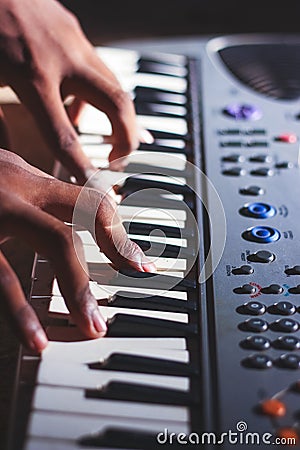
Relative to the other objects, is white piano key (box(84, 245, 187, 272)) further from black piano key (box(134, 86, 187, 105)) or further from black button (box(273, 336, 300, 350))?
black piano key (box(134, 86, 187, 105))

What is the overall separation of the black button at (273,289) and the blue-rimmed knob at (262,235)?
9 cm

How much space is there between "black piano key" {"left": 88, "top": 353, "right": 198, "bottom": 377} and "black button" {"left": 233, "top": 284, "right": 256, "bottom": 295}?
0.36 feet

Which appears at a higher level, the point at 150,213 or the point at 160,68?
the point at 160,68

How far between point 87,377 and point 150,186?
1.19 feet

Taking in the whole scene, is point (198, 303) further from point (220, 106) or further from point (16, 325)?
point (220, 106)

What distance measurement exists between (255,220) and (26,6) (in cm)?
→ 42

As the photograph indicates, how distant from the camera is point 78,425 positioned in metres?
0.65

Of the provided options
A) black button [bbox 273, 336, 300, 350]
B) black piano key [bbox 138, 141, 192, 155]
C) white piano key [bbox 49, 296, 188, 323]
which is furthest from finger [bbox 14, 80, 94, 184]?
black button [bbox 273, 336, 300, 350]

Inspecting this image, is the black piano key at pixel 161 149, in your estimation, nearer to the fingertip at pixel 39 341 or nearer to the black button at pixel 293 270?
the black button at pixel 293 270

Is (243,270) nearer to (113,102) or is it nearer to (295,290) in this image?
(295,290)

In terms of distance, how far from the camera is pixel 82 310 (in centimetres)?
73

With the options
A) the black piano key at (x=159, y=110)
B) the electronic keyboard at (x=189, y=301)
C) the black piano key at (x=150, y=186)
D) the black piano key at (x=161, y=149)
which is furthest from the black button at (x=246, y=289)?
the black piano key at (x=159, y=110)

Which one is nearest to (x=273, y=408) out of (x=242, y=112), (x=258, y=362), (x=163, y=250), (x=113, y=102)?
(x=258, y=362)

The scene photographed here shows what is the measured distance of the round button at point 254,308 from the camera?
0.77 m
